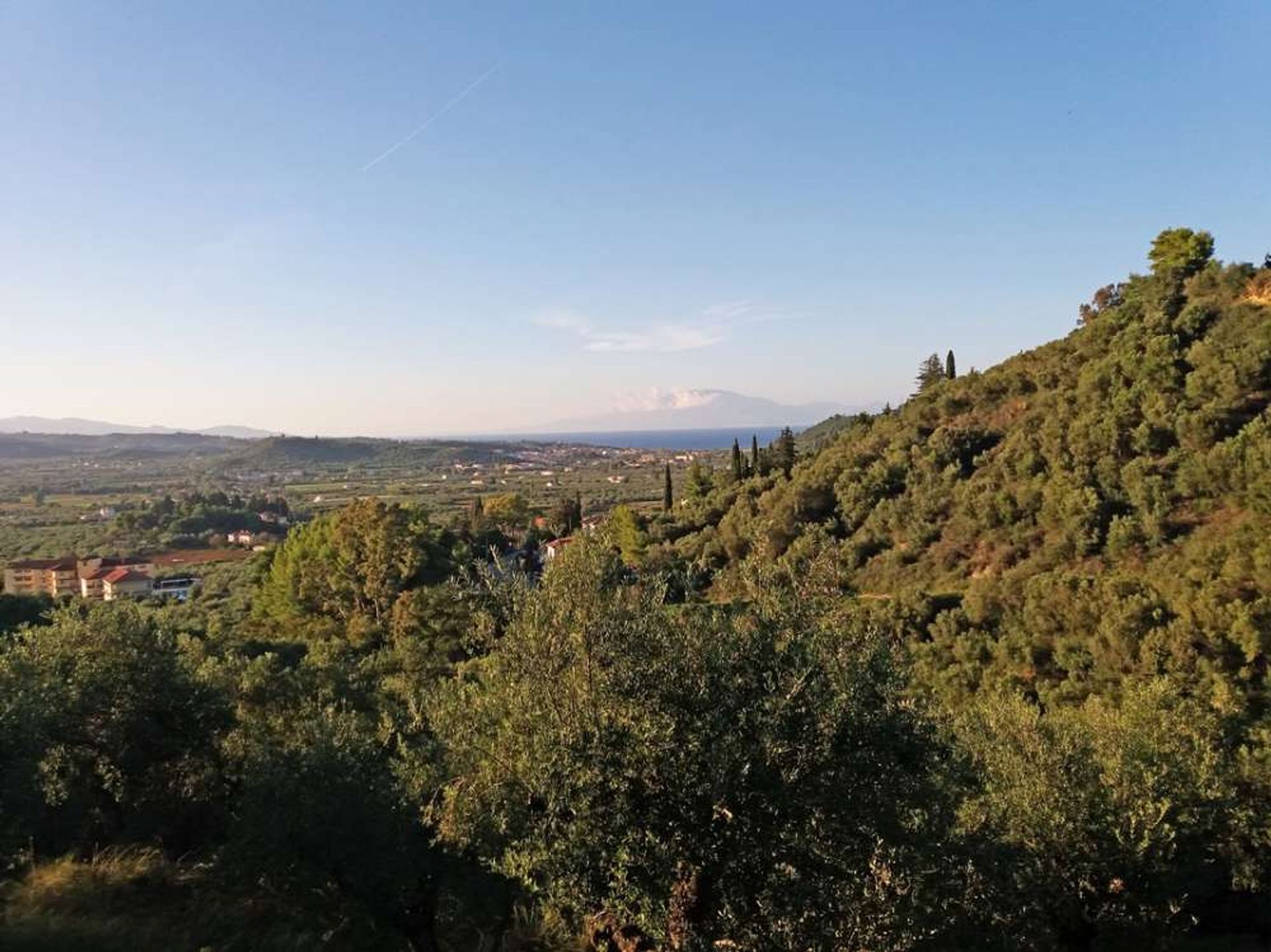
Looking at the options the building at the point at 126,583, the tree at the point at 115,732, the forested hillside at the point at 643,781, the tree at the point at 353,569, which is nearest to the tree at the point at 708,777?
the forested hillside at the point at 643,781

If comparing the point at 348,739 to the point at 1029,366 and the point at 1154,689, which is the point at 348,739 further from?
the point at 1029,366

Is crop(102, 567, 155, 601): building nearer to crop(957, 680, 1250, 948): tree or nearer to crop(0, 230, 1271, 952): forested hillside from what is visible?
crop(0, 230, 1271, 952): forested hillside

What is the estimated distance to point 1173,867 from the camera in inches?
540

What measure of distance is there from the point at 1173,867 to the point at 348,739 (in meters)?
15.0

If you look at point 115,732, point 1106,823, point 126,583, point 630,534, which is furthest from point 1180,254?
point 126,583

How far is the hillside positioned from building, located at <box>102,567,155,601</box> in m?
48.7

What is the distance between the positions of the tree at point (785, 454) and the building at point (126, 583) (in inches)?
2161

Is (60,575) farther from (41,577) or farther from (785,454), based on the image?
(785,454)

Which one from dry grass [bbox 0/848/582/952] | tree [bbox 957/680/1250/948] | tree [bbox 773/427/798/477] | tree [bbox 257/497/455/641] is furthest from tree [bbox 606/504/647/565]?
dry grass [bbox 0/848/582/952]

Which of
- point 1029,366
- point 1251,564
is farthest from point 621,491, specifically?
point 1251,564

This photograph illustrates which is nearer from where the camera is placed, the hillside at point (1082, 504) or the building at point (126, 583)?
the hillside at point (1082, 504)

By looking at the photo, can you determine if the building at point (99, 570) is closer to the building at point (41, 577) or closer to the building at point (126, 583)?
the building at point (126, 583)

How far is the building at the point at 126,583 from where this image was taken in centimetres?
6606

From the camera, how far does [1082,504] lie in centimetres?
3884
